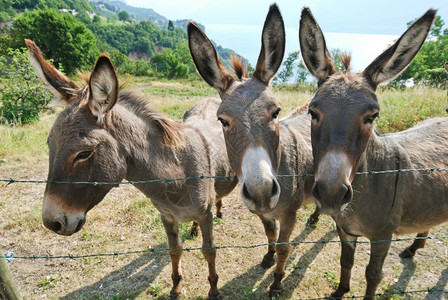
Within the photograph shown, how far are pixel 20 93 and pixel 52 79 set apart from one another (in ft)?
40.2

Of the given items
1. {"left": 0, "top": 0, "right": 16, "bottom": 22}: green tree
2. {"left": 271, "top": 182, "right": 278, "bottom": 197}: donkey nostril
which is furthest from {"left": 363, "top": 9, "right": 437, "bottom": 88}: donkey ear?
{"left": 0, "top": 0, "right": 16, "bottom": 22}: green tree

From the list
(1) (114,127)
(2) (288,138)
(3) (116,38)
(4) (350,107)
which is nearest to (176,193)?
(1) (114,127)

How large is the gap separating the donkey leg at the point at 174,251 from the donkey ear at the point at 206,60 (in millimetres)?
1804

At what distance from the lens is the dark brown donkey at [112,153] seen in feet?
6.31

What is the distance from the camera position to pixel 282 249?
124 inches

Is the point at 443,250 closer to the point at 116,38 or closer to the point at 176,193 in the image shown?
the point at 176,193

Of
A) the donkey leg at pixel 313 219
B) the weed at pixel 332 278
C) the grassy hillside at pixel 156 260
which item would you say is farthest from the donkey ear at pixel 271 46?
the donkey leg at pixel 313 219

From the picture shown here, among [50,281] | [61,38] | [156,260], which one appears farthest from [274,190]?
[61,38]

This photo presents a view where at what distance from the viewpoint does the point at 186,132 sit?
2898 millimetres

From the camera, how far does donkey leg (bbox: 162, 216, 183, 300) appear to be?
10.2 ft

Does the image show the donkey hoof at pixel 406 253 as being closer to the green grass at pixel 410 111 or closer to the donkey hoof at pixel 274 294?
the donkey hoof at pixel 274 294

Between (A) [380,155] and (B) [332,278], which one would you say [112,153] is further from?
(B) [332,278]

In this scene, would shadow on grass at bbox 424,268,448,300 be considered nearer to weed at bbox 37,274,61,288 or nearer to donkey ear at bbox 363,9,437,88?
donkey ear at bbox 363,9,437,88

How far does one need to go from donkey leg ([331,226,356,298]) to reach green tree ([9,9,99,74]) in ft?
129
